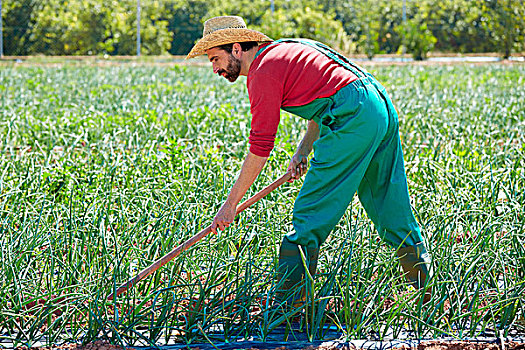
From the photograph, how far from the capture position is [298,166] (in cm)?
307

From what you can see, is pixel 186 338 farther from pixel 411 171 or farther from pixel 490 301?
pixel 411 171

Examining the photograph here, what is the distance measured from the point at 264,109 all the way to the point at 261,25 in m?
19.8

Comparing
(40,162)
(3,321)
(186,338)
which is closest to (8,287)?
(3,321)

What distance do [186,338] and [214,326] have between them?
0.16 m

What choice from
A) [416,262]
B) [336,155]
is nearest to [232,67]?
[336,155]

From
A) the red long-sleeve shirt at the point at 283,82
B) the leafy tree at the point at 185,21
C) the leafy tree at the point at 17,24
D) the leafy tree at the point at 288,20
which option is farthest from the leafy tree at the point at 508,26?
the red long-sleeve shirt at the point at 283,82

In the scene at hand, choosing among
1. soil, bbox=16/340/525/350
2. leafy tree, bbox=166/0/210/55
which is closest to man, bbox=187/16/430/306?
soil, bbox=16/340/525/350

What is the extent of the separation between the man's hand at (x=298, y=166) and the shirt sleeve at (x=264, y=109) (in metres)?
0.48

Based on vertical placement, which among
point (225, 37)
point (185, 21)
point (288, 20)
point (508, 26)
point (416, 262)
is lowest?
point (185, 21)

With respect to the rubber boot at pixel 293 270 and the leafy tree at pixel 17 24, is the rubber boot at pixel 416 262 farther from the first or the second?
the leafy tree at pixel 17 24

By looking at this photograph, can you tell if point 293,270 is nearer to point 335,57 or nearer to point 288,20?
point 335,57

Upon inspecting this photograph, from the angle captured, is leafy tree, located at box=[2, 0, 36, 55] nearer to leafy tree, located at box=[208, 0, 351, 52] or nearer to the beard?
leafy tree, located at box=[208, 0, 351, 52]

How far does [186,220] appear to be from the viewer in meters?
3.41

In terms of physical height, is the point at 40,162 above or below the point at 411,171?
below
